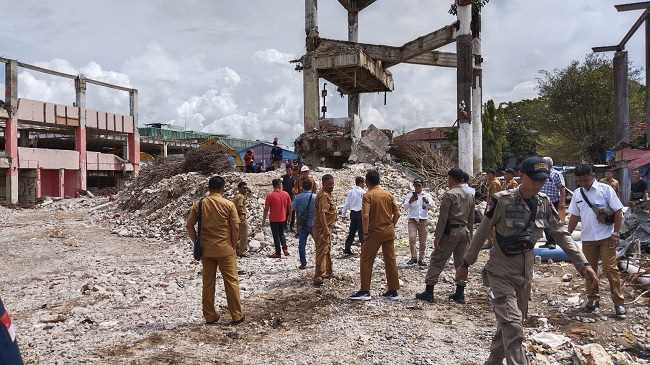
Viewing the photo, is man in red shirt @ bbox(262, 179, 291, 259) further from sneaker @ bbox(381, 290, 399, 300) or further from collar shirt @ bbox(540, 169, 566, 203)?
collar shirt @ bbox(540, 169, 566, 203)

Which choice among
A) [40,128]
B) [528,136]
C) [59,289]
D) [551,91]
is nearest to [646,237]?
[59,289]

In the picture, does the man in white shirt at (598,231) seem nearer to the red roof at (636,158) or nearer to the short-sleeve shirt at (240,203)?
the short-sleeve shirt at (240,203)

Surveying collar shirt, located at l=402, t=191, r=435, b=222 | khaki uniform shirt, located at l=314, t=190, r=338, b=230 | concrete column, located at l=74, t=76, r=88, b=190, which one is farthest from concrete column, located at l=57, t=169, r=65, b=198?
collar shirt, located at l=402, t=191, r=435, b=222

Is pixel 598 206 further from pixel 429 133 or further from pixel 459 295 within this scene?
pixel 429 133

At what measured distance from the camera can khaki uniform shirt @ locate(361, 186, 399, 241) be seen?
5.90m

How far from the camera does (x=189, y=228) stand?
5.26 meters

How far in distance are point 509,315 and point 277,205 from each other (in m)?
6.03

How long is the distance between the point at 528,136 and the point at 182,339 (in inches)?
1705

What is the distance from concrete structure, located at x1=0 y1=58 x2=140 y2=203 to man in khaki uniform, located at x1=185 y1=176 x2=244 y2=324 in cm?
2646

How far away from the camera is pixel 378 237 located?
591 centimetres

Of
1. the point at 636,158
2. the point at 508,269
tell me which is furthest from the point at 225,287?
the point at 636,158

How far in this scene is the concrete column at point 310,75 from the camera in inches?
806

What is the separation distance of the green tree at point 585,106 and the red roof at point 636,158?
11.4 metres

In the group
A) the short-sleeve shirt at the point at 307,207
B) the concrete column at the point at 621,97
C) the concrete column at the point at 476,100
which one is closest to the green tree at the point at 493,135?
the concrete column at the point at 476,100
